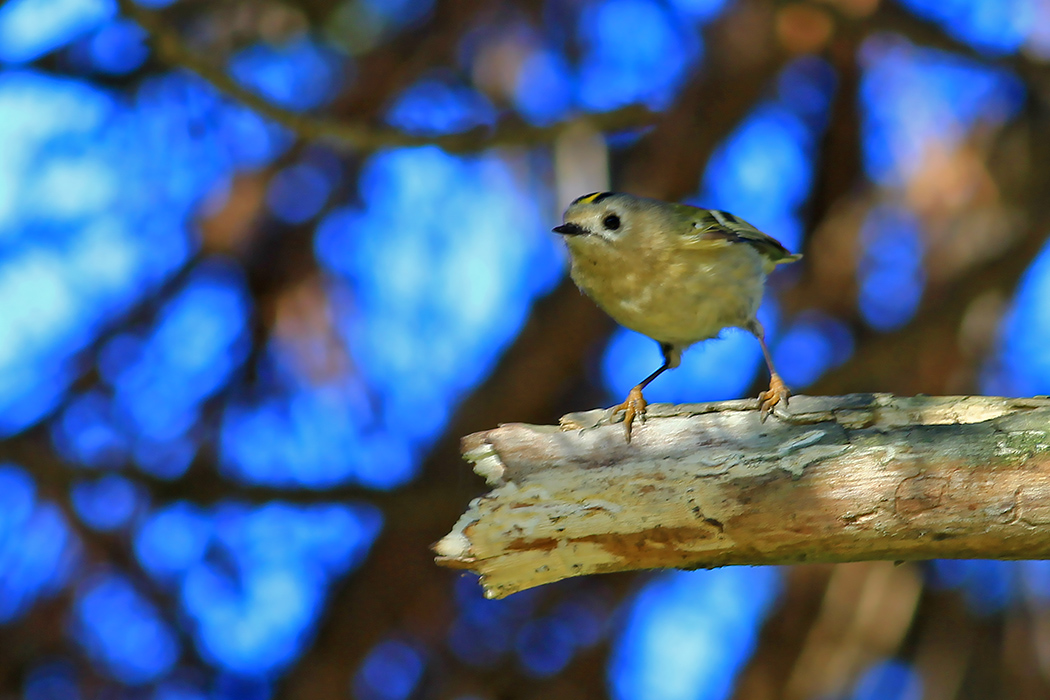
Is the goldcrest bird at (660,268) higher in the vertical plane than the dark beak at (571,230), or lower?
lower

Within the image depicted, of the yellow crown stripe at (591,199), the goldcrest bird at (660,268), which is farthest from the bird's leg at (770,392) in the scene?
the yellow crown stripe at (591,199)

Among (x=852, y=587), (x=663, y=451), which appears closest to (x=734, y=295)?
(x=663, y=451)

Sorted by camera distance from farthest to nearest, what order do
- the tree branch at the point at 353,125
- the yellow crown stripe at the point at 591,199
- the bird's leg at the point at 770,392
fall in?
the tree branch at the point at 353,125
the yellow crown stripe at the point at 591,199
the bird's leg at the point at 770,392

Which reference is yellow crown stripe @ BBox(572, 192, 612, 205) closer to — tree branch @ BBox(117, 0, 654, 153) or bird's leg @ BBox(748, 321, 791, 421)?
bird's leg @ BBox(748, 321, 791, 421)

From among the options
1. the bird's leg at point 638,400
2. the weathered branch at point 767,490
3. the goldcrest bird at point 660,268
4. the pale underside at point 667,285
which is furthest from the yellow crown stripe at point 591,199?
the weathered branch at point 767,490

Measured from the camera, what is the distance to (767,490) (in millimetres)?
1659

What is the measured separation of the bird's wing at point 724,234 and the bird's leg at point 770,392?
24 centimetres

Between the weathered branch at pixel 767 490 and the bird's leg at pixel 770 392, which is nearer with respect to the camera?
the weathered branch at pixel 767 490

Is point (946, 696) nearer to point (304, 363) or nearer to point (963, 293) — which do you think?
point (963, 293)

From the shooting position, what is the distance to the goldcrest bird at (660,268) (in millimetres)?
2539

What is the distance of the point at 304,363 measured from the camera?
4180 millimetres

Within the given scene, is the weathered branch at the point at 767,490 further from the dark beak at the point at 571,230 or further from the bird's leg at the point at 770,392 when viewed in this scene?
the dark beak at the point at 571,230

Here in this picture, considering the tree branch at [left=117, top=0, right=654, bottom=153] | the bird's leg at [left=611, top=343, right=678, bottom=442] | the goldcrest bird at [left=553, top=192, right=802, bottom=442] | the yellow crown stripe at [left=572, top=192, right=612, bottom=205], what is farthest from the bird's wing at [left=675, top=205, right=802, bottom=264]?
the tree branch at [left=117, top=0, right=654, bottom=153]

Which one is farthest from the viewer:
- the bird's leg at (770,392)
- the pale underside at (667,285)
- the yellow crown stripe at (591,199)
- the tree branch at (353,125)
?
the tree branch at (353,125)
